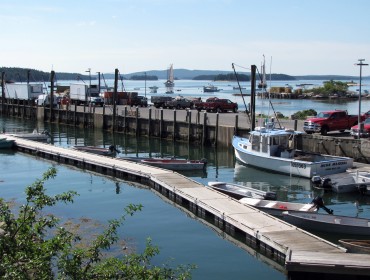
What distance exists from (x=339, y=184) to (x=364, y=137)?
33.3ft

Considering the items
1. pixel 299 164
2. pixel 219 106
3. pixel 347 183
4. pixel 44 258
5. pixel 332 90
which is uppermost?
pixel 332 90

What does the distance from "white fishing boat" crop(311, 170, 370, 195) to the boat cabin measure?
4414mm

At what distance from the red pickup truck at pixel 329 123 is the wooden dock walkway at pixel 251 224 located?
1527 centimetres

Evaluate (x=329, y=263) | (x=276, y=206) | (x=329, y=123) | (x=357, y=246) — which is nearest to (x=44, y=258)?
Answer: (x=329, y=263)

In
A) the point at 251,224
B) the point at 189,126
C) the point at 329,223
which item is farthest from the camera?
the point at 189,126

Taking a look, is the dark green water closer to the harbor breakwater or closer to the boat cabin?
the boat cabin

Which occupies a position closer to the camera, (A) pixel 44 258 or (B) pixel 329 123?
(A) pixel 44 258

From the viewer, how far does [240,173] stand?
3575 centimetres

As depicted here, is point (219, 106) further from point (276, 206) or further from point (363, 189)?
point (276, 206)

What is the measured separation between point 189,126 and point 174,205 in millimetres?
24084

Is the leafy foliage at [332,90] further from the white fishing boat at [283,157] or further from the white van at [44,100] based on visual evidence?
the white fishing boat at [283,157]

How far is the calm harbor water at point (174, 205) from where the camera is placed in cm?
1823

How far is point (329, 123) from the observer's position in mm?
42875

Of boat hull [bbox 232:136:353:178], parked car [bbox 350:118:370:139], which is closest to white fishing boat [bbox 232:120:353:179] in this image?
boat hull [bbox 232:136:353:178]
